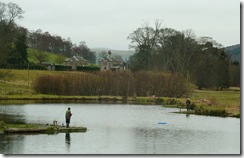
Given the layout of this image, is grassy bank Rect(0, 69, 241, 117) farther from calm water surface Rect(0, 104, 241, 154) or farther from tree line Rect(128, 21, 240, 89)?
tree line Rect(128, 21, 240, 89)

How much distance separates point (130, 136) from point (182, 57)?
78.6 meters

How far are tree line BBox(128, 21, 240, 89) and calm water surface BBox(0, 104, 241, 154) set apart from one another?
5977cm

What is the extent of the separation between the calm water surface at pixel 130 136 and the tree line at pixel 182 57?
59.8 metres

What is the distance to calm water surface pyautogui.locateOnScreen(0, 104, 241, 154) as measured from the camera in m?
28.8

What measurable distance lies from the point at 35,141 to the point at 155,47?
87452 mm

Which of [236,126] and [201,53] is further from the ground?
[201,53]

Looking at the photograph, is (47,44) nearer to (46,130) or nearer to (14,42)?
(14,42)

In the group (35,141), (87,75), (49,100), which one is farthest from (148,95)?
(35,141)

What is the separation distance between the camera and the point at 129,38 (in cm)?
11844

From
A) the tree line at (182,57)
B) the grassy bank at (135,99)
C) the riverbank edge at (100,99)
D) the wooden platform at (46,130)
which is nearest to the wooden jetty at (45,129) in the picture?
the wooden platform at (46,130)

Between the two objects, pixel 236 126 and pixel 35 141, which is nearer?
pixel 35 141

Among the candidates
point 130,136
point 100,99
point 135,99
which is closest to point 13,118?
point 130,136

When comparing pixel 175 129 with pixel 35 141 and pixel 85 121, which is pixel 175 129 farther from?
pixel 35 141

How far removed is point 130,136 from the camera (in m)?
35.7
